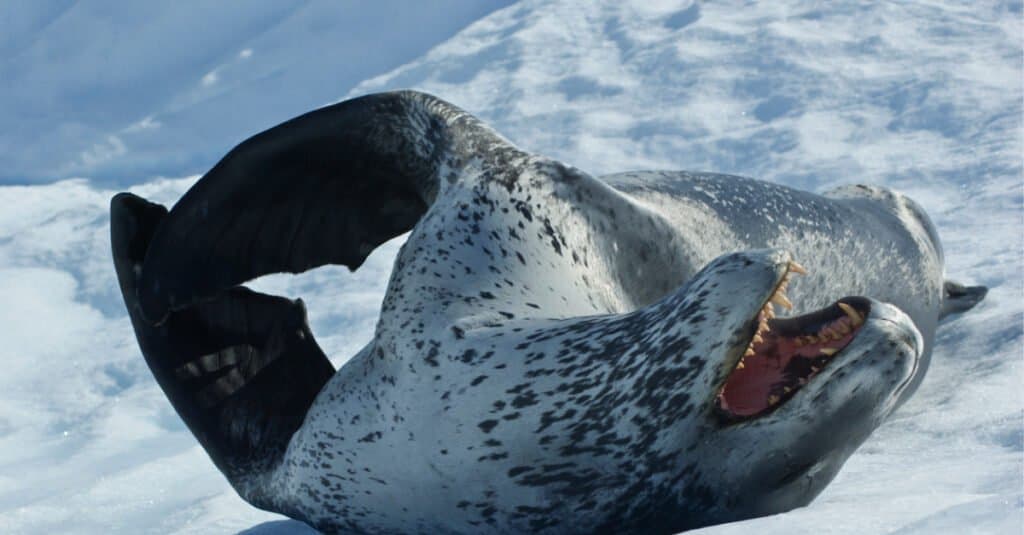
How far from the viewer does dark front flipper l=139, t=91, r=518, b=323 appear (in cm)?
280

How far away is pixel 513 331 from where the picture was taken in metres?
2.13

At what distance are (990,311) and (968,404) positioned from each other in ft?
3.11

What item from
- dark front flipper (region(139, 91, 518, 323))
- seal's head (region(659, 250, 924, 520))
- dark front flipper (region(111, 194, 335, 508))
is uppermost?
dark front flipper (region(139, 91, 518, 323))

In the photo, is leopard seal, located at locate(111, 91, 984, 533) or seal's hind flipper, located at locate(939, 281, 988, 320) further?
Answer: seal's hind flipper, located at locate(939, 281, 988, 320)

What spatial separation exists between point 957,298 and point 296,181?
2149mm

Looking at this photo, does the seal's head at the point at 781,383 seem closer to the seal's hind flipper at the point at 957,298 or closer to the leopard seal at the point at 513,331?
the leopard seal at the point at 513,331

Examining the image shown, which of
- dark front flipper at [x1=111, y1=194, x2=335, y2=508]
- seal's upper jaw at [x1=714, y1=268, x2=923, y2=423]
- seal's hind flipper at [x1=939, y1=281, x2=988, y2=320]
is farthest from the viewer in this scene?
seal's hind flipper at [x1=939, y1=281, x2=988, y2=320]

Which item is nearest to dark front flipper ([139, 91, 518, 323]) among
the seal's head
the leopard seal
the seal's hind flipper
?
the leopard seal

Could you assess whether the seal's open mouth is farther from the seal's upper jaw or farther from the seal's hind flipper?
the seal's hind flipper

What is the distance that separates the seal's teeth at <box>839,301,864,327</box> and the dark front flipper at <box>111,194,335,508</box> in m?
1.32

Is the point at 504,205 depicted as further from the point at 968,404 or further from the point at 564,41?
the point at 564,41

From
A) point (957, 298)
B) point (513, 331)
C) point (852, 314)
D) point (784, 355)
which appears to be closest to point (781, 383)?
point (784, 355)

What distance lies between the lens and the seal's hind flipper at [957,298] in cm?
388

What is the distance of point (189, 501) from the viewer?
310 cm
